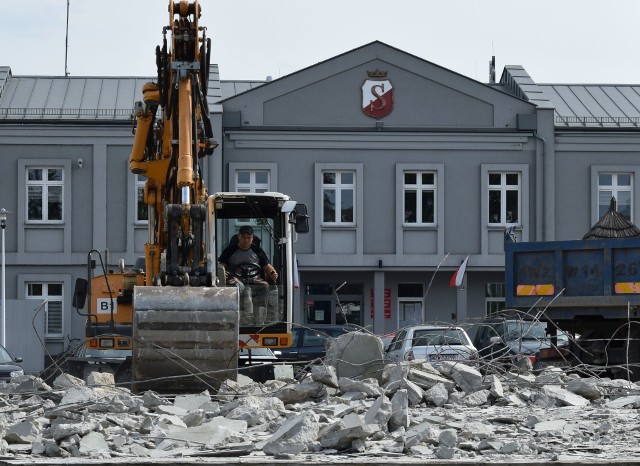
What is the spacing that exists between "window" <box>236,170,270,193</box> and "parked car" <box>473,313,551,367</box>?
1493 centimetres

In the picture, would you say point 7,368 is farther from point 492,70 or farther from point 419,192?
point 492,70

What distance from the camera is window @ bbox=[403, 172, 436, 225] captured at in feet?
136

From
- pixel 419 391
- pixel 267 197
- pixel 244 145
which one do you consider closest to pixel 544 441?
pixel 419 391

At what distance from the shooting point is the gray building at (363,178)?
40.8 metres

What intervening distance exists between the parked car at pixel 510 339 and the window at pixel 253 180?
14.9 m

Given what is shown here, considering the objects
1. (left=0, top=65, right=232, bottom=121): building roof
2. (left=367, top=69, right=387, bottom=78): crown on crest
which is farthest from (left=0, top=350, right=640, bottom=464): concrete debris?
(left=0, top=65, right=232, bottom=121): building roof

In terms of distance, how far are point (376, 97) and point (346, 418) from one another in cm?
3117

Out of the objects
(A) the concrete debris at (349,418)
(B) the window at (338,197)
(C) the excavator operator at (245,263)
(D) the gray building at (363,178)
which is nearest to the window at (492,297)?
(D) the gray building at (363,178)

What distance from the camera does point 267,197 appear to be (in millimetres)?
18531

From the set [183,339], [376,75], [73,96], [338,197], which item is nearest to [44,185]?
[73,96]

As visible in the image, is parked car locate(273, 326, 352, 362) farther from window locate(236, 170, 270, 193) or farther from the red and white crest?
the red and white crest

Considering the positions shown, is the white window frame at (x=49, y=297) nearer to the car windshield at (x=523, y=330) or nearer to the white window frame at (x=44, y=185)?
the white window frame at (x=44, y=185)

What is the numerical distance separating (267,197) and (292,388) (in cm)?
554

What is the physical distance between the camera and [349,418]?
1095 cm
